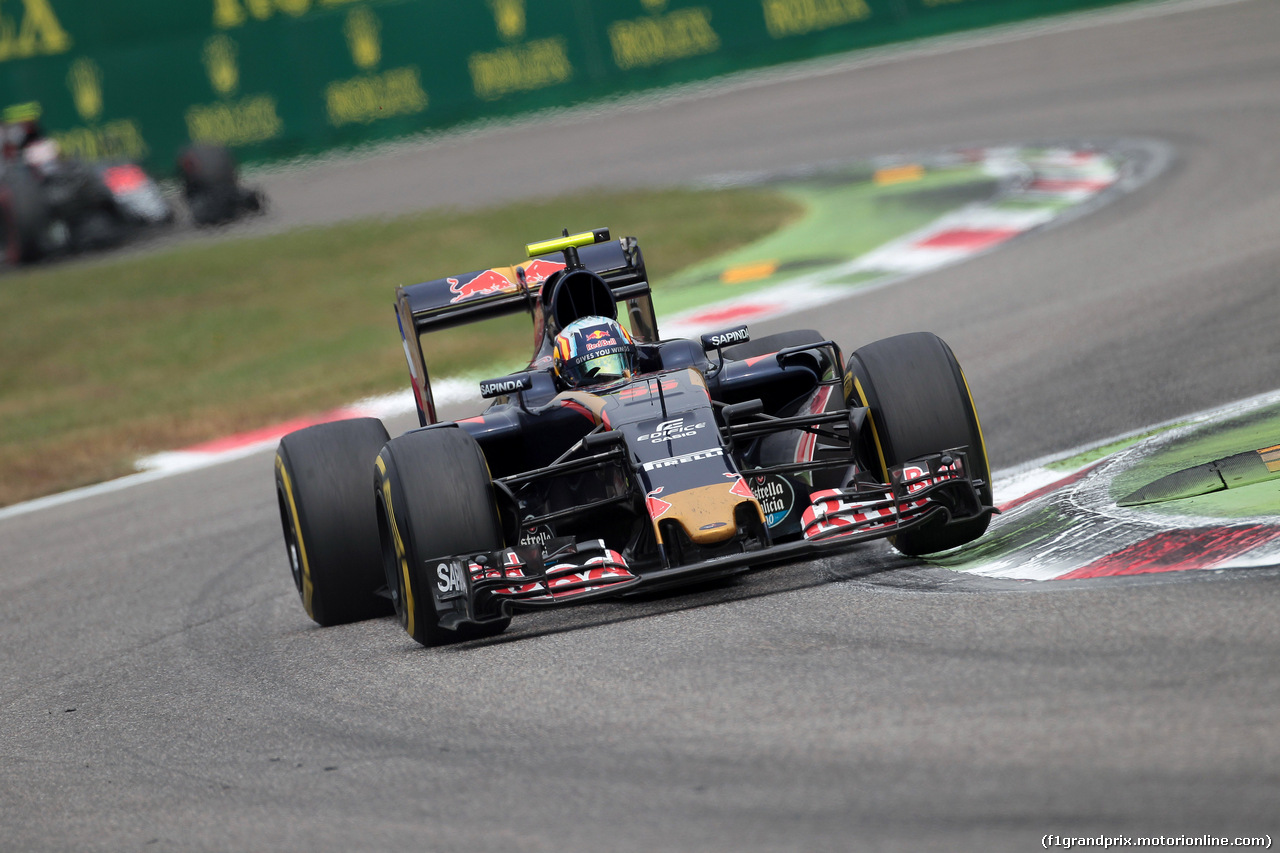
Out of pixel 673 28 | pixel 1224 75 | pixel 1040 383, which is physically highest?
pixel 673 28

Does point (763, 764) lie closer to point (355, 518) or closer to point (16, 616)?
point (355, 518)

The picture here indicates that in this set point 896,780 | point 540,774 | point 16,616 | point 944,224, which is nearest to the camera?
point 896,780

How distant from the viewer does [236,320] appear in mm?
17047

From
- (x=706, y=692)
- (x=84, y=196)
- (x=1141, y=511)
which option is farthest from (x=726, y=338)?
(x=84, y=196)

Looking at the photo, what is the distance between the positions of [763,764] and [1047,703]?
2.49 ft

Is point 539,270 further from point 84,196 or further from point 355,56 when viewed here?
point 355,56

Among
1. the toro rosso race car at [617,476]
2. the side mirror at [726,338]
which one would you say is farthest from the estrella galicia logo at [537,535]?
the side mirror at [726,338]

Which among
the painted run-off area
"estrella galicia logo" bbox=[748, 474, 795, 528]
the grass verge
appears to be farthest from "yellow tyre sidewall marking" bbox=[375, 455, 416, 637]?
the grass verge

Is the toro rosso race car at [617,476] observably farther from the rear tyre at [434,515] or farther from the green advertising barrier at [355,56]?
the green advertising barrier at [355,56]

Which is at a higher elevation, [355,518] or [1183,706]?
[355,518]

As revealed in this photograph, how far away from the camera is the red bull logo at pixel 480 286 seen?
25.3ft

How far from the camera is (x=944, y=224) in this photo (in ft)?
47.1

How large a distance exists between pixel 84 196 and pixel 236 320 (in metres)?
5.11

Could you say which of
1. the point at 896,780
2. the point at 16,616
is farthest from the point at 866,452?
the point at 16,616
